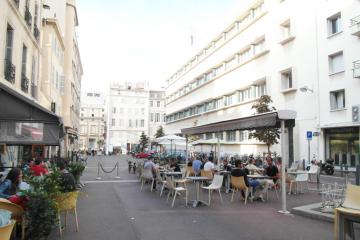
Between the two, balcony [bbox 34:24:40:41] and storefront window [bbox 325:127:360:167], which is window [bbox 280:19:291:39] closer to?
storefront window [bbox 325:127:360:167]

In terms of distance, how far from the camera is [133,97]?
297 feet

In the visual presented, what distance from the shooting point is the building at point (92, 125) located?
108688mm

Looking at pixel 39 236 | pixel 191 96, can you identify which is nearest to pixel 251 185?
pixel 39 236

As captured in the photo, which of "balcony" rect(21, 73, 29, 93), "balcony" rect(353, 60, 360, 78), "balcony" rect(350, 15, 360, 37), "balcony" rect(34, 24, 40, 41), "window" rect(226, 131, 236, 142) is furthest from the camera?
"window" rect(226, 131, 236, 142)

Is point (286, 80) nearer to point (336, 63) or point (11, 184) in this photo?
point (336, 63)

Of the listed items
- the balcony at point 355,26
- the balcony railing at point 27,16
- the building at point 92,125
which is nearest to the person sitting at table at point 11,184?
the balcony railing at point 27,16

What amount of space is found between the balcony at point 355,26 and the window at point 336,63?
1.83 meters

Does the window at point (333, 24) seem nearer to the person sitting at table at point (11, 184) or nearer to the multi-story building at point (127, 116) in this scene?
the person sitting at table at point (11, 184)

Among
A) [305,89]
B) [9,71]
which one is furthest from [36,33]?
[305,89]

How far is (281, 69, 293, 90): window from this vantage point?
29.7 meters

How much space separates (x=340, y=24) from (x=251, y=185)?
17510mm

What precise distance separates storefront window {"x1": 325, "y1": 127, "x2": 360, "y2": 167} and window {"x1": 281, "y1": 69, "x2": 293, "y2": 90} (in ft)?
19.9

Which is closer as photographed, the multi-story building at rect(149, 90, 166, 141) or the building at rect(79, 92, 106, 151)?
the multi-story building at rect(149, 90, 166, 141)

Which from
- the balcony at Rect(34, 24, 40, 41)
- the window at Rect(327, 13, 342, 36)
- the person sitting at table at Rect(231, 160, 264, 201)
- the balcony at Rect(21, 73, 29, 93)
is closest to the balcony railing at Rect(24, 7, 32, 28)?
the balcony at Rect(34, 24, 40, 41)
